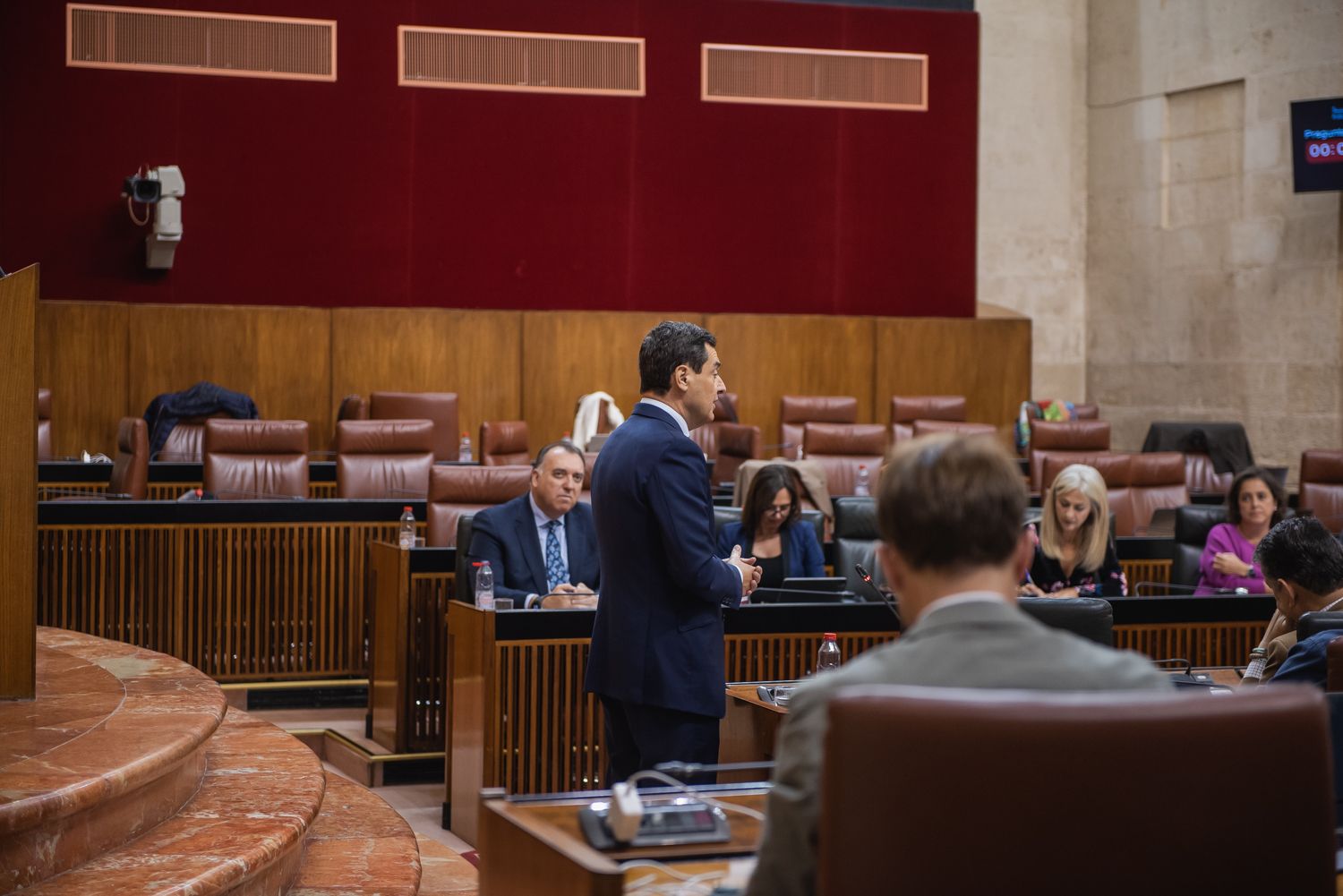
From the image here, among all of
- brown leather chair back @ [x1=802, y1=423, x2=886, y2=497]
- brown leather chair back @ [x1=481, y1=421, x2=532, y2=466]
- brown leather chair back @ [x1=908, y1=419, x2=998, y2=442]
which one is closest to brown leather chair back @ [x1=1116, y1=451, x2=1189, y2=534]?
brown leather chair back @ [x1=908, y1=419, x2=998, y2=442]

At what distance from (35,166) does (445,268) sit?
2.85m

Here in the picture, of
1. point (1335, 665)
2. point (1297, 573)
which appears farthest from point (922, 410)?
point (1335, 665)

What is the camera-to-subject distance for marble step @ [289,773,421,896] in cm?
342

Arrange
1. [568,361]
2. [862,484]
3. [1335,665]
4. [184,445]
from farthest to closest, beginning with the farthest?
1. [568,361]
2. [184,445]
3. [862,484]
4. [1335,665]

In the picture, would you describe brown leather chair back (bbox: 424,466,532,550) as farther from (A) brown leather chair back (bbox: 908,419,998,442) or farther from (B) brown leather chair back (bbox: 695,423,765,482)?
(A) brown leather chair back (bbox: 908,419,998,442)

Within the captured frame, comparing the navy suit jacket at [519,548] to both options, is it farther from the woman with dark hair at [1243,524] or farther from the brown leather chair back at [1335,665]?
the brown leather chair back at [1335,665]

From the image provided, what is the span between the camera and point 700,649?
10.3 ft

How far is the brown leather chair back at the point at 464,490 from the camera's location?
19.8 ft

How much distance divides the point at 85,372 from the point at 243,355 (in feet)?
3.39

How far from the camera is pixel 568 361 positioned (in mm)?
11125

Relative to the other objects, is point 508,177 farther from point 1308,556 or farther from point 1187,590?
point 1308,556

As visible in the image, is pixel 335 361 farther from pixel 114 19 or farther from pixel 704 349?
pixel 704 349

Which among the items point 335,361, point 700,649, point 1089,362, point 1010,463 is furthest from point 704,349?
point 1089,362

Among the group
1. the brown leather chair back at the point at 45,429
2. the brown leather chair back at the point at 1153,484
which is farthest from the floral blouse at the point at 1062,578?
the brown leather chair back at the point at 45,429
